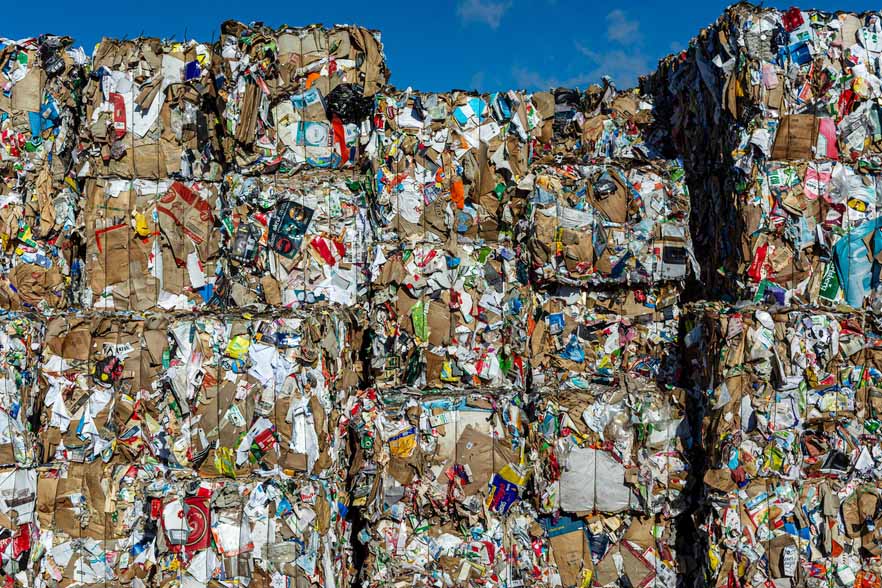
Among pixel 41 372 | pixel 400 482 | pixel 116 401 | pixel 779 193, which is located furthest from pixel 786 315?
pixel 41 372

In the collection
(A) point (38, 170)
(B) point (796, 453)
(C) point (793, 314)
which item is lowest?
(B) point (796, 453)

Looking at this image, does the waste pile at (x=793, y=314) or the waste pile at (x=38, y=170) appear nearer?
the waste pile at (x=793, y=314)

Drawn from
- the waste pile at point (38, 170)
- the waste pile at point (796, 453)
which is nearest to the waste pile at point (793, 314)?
the waste pile at point (796, 453)

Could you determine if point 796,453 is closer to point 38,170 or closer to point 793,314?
point 793,314

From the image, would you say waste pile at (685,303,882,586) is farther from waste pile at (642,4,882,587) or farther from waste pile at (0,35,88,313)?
waste pile at (0,35,88,313)

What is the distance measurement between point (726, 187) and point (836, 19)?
0.69m

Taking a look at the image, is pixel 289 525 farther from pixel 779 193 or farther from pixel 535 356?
pixel 779 193

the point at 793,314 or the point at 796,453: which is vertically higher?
the point at 793,314

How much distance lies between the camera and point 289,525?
2527 millimetres

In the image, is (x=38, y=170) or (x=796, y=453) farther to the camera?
(x=38, y=170)

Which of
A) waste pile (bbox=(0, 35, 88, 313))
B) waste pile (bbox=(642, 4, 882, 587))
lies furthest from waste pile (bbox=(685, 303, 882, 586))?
waste pile (bbox=(0, 35, 88, 313))

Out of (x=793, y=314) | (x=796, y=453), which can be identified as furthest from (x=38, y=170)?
(x=796, y=453)

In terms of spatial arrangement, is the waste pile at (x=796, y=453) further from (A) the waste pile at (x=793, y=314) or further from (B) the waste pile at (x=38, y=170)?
(B) the waste pile at (x=38, y=170)

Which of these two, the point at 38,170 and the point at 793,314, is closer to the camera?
the point at 793,314
